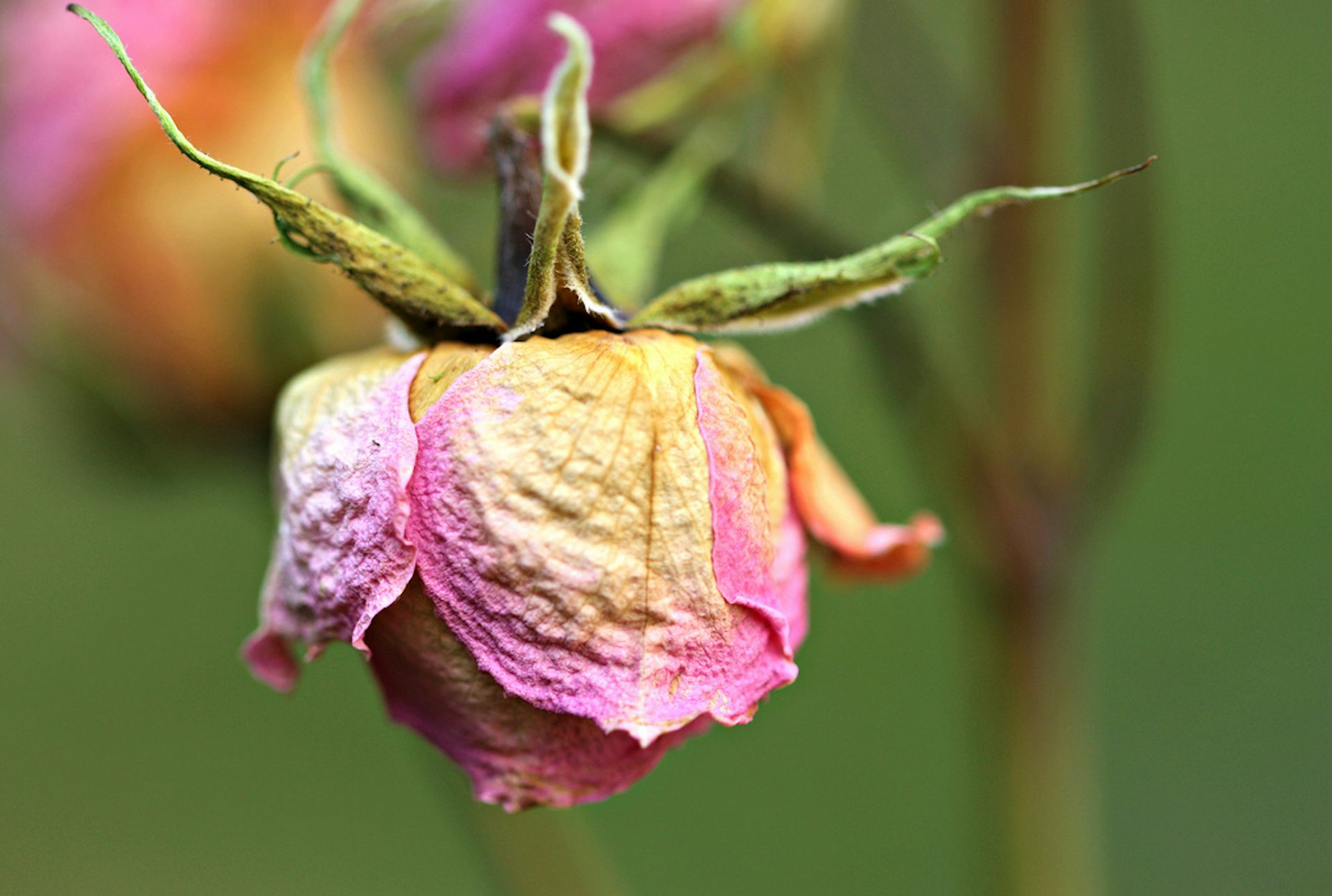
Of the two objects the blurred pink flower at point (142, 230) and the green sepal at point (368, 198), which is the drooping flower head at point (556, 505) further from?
the blurred pink flower at point (142, 230)

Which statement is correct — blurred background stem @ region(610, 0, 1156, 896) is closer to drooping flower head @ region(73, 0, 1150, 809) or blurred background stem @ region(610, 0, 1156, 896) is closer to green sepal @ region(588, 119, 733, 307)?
green sepal @ region(588, 119, 733, 307)

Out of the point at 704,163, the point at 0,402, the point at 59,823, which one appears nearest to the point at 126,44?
the point at 0,402

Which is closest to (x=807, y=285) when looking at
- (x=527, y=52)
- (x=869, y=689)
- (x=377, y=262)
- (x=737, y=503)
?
(x=737, y=503)

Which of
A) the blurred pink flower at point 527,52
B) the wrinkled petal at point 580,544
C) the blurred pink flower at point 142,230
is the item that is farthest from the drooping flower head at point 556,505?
the blurred pink flower at point 142,230

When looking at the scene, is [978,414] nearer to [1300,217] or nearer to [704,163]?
[704,163]

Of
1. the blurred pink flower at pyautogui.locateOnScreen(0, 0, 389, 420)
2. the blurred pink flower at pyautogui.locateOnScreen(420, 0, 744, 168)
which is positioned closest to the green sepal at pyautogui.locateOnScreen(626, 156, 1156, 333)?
the blurred pink flower at pyautogui.locateOnScreen(420, 0, 744, 168)
